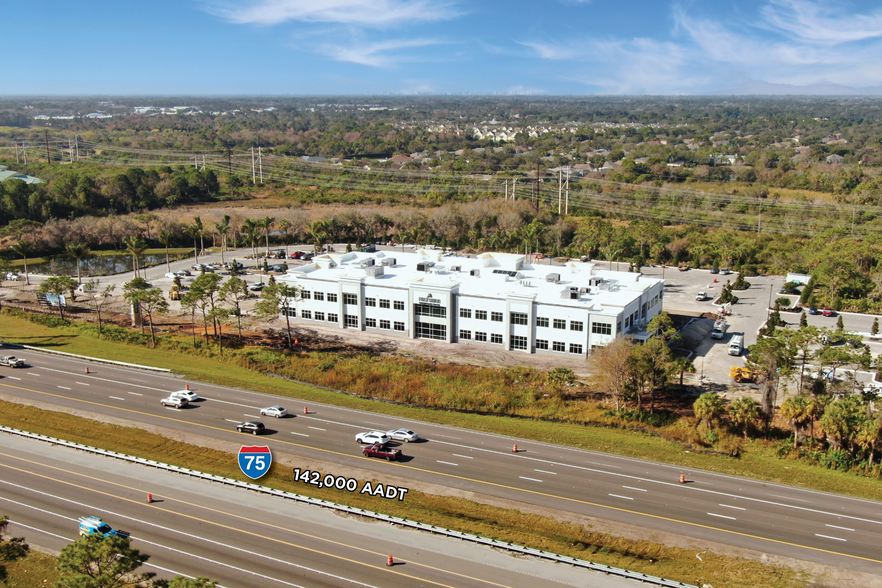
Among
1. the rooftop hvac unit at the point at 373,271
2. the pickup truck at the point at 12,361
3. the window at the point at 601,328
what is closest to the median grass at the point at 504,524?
the pickup truck at the point at 12,361

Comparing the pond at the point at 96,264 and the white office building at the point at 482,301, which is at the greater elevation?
the white office building at the point at 482,301

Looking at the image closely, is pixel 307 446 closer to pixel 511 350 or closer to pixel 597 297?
pixel 511 350

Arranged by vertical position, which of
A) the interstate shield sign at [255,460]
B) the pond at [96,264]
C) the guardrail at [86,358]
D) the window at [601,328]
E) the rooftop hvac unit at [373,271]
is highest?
the interstate shield sign at [255,460]

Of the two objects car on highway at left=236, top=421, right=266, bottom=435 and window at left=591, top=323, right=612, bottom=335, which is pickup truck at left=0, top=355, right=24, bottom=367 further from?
window at left=591, top=323, right=612, bottom=335

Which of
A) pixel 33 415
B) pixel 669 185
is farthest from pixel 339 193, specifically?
pixel 33 415

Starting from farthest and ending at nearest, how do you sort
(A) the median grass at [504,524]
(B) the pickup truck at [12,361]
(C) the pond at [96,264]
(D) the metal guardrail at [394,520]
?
(C) the pond at [96,264] < (B) the pickup truck at [12,361] < (A) the median grass at [504,524] < (D) the metal guardrail at [394,520]

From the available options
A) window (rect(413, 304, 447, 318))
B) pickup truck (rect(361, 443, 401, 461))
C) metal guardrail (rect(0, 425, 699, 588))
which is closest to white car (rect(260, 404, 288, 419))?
pickup truck (rect(361, 443, 401, 461))

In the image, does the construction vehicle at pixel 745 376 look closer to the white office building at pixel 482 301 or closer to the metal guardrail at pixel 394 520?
the white office building at pixel 482 301

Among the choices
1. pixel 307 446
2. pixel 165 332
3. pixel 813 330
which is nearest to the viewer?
pixel 307 446
